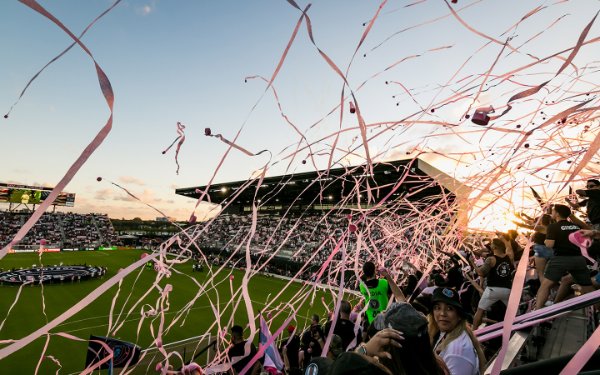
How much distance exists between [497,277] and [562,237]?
3.99 ft

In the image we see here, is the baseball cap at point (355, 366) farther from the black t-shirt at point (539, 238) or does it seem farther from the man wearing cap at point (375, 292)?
the black t-shirt at point (539, 238)

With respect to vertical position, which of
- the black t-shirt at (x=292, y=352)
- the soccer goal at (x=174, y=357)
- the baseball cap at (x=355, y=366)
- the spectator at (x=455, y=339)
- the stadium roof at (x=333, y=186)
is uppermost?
the stadium roof at (x=333, y=186)

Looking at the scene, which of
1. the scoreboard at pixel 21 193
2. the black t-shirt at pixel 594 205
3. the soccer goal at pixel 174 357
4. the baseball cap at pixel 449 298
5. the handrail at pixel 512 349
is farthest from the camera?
the scoreboard at pixel 21 193

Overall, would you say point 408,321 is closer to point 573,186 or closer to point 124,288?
point 573,186

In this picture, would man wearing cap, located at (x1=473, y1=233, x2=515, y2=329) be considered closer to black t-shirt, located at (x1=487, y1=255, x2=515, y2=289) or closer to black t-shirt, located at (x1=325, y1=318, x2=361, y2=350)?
black t-shirt, located at (x1=487, y1=255, x2=515, y2=289)

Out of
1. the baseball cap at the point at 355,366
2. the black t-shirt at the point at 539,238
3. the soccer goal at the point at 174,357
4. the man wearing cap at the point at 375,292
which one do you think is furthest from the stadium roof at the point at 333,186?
the baseball cap at the point at 355,366

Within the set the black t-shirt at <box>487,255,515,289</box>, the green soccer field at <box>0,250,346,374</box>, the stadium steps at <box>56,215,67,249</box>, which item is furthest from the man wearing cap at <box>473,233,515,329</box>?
the stadium steps at <box>56,215,67,249</box>

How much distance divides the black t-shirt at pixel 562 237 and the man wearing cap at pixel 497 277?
948mm

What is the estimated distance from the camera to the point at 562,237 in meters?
3.52

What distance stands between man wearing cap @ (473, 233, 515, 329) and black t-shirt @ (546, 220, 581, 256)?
3.11ft

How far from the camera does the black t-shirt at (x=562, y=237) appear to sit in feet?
11.5

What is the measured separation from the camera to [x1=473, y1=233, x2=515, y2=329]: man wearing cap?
4.47 metres

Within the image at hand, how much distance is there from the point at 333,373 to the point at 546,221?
181 inches

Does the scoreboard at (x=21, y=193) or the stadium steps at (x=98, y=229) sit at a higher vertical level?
the scoreboard at (x=21, y=193)
